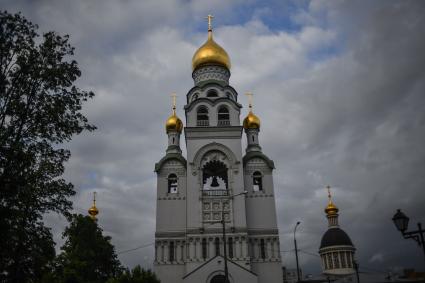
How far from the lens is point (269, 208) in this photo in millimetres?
32438

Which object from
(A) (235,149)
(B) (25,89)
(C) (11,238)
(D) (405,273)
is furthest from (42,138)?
(D) (405,273)

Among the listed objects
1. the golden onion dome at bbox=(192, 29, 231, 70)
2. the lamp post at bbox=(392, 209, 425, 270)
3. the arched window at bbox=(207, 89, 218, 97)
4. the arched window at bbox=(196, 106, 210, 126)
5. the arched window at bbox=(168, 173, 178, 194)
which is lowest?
the lamp post at bbox=(392, 209, 425, 270)

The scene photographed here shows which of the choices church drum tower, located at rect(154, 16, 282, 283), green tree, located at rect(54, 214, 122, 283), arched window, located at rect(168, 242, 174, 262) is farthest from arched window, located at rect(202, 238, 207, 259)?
green tree, located at rect(54, 214, 122, 283)

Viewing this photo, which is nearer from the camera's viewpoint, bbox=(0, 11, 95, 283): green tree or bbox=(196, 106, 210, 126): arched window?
bbox=(0, 11, 95, 283): green tree

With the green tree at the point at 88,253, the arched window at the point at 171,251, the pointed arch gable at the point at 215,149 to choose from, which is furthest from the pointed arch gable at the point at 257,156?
the green tree at the point at 88,253

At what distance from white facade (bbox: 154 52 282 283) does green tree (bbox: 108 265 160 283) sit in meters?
4.21

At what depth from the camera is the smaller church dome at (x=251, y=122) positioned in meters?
37.0

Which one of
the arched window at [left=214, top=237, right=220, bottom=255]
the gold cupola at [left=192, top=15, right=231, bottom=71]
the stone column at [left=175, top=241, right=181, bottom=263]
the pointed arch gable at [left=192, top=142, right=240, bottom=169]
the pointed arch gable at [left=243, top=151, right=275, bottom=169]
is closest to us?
the arched window at [left=214, top=237, right=220, bottom=255]

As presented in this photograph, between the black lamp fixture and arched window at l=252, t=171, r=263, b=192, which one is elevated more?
arched window at l=252, t=171, r=263, b=192

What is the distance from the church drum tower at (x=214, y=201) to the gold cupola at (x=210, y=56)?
177 cm

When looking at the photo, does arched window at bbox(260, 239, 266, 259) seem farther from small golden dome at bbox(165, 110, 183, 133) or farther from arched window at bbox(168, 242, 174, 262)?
small golden dome at bbox(165, 110, 183, 133)

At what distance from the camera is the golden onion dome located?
3741 cm

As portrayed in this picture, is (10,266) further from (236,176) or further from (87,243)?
(236,176)

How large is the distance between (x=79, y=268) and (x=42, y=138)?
1759 centimetres
